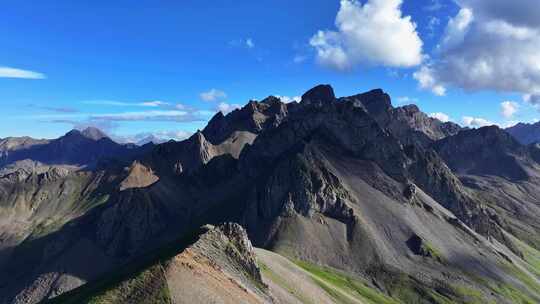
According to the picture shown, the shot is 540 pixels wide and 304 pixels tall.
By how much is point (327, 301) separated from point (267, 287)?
129 ft

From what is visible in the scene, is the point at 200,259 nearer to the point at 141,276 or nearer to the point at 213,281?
the point at 213,281

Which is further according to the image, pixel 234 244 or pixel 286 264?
pixel 286 264

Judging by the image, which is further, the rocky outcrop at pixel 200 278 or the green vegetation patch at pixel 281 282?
the green vegetation patch at pixel 281 282

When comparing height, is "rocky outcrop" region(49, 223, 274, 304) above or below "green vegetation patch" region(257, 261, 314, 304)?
above

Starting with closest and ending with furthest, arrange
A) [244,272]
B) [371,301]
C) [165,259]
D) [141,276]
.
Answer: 1. [141,276]
2. [165,259]
3. [244,272]
4. [371,301]

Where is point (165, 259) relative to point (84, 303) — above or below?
above

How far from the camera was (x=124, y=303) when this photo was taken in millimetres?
81000

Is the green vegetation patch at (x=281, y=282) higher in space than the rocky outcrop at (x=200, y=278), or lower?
lower

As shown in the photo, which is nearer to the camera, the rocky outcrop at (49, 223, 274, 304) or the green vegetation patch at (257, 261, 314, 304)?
the rocky outcrop at (49, 223, 274, 304)

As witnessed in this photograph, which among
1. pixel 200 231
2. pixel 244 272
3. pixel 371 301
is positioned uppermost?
pixel 200 231

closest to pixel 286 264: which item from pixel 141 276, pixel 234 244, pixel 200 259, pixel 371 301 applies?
pixel 371 301

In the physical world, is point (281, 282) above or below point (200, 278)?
below

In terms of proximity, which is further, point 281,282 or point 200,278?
point 281,282

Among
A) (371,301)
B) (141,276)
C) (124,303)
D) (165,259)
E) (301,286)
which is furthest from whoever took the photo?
(371,301)
